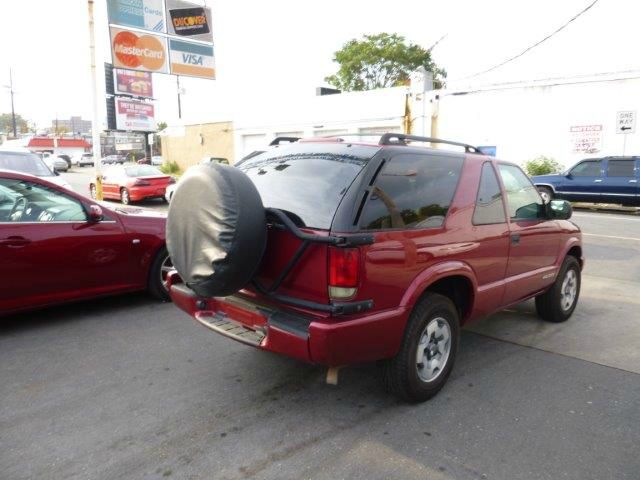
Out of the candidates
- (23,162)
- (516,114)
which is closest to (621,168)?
Result: (516,114)

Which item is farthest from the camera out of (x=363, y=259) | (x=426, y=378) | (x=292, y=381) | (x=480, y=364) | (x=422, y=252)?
(x=480, y=364)

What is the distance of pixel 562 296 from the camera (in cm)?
508

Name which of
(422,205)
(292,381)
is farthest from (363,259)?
(292,381)

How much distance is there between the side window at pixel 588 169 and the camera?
16000 mm

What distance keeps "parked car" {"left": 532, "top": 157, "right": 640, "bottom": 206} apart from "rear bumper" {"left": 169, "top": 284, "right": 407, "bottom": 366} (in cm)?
1383

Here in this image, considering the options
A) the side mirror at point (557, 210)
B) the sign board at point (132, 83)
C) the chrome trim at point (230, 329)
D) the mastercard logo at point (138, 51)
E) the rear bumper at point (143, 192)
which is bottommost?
the chrome trim at point (230, 329)

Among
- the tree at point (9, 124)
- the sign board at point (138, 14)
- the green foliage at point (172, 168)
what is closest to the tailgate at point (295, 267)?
the sign board at point (138, 14)

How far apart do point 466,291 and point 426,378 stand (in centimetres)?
75

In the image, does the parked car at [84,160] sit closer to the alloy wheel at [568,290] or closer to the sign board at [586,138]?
the sign board at [586,138]

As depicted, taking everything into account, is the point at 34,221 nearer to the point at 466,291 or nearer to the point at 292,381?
the point at 292,381

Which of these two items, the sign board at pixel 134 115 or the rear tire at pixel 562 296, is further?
the sign board at pixel 134 115

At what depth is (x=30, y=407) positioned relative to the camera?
3342 mm

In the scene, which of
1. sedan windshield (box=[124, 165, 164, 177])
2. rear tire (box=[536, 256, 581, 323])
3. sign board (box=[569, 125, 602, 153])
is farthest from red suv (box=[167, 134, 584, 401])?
sign board (box=[569, 125, 602, 153])

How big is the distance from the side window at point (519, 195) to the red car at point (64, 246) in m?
3.50
